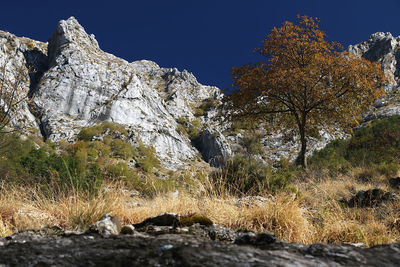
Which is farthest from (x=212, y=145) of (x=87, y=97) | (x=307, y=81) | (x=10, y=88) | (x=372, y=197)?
(x=372, y=197)

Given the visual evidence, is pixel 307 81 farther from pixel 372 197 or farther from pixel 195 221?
pixel 195 221

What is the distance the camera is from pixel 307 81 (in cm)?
946

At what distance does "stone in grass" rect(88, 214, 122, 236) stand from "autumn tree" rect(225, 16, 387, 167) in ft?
27.2

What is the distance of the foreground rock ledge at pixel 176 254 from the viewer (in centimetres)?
113

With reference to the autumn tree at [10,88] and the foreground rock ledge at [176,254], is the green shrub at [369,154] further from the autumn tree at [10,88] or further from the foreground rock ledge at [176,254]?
the autumn tree at [10,88]

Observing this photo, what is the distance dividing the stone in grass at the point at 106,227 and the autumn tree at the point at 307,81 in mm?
8289

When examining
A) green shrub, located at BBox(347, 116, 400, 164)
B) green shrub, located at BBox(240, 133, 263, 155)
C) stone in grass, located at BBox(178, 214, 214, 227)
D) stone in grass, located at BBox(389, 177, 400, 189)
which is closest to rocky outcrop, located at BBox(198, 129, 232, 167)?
green shrub, located at BBox(240, 133, 263, 155)

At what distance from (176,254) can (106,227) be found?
0.94 m

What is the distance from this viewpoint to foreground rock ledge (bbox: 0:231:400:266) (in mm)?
1135

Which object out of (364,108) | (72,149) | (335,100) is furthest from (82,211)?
(72,149)

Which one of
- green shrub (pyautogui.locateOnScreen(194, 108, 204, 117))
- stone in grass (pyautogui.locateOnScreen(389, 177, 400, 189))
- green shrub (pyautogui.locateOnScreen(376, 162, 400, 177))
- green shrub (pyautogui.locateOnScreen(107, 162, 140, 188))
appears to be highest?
green shrub (pyautogui.locateOnScreen(194, 108, 204, 117))

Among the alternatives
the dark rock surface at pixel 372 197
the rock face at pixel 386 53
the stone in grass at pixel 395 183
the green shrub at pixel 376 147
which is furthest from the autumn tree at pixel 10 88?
the rock face at pixel 386 53

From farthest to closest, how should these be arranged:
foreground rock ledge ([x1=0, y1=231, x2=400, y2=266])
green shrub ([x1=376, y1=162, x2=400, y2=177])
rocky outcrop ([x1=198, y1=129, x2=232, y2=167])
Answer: rocky outcrop ([x1=198, y1=129, x2=232, y2=167])
green shrub ([x1=376, y1=162, x2=400, y2=177])
foreground rock ledge ([x1=0, y1=231, x2=400, y2=266])

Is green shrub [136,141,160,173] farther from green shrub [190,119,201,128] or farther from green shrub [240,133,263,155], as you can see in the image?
green shrub [190,119,201,128]
